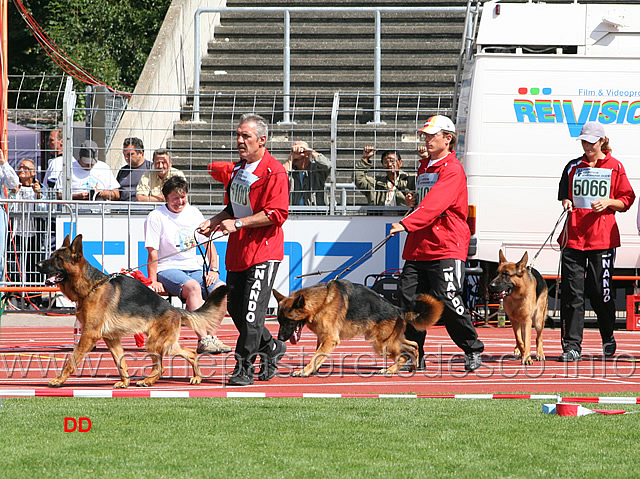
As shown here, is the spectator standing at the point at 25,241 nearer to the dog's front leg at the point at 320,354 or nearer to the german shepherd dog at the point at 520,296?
the dog's front leg at the point at 320,354

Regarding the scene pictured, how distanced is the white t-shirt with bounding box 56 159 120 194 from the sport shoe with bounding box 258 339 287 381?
6.64 meters

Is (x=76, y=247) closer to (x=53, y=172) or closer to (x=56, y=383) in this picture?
(x=56, y=383)

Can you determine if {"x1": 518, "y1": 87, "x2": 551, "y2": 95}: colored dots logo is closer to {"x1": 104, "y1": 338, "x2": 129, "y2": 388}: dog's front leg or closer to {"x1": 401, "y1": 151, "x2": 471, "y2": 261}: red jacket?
{"x1": 401, "y1": 151, "x2": 471, "y2": 261}: red jacket

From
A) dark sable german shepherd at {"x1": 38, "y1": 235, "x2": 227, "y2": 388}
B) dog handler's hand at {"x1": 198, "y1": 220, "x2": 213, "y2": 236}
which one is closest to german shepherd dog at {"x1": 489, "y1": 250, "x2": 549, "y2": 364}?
dark sable german shepherd at {"x1": 38, "y1": 235, "x2": 227, "y2": 388}

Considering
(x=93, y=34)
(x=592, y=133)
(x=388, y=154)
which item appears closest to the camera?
(x=592, y=133)

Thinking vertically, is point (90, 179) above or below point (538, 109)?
below

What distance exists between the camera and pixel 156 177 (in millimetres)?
14492

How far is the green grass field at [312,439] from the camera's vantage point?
520cm

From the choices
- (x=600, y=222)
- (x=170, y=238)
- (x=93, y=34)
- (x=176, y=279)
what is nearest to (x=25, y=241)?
(x=170, y=238)

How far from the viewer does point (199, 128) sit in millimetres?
17203

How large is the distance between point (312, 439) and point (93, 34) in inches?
845

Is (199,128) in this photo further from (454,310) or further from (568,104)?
(454,310)

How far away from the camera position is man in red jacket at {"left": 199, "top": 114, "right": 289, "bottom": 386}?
8.30 meters

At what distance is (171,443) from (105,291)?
297 cm
